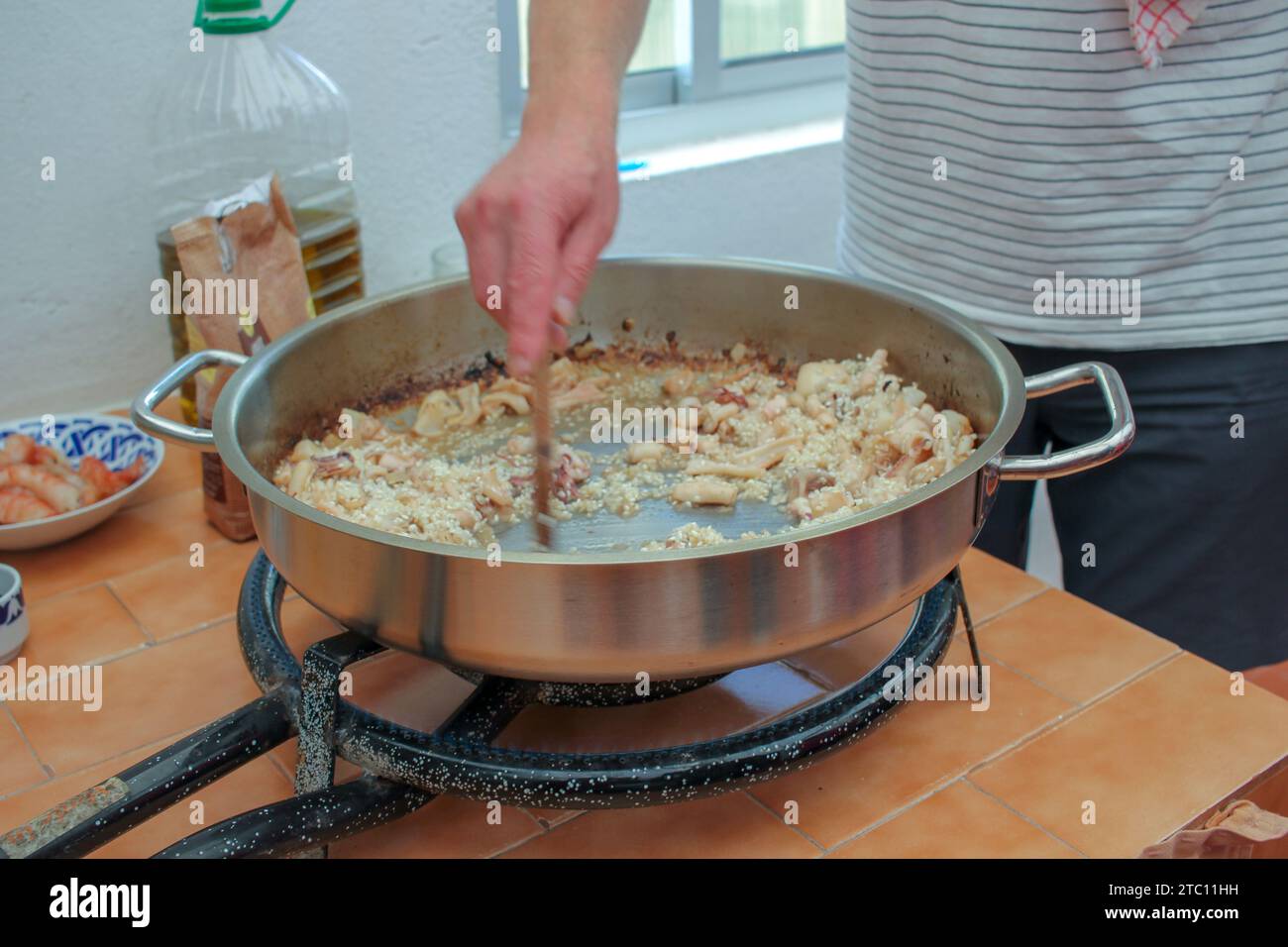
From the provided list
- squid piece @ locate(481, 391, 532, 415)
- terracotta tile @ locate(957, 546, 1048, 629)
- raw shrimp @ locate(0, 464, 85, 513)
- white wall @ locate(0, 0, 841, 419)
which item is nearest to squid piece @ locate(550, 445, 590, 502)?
squid piece @ locate(481, 391, 532, 415)

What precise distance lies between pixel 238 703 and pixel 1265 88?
3.04 ft

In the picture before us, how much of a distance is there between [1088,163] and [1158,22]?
13 cm

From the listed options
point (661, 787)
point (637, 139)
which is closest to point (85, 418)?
point (661, 787)

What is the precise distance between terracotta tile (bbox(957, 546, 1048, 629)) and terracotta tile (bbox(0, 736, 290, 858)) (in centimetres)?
53

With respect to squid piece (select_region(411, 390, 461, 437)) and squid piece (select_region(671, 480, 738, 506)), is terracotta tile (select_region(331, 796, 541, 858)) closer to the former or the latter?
squid piece (select_region(671, 480, 738, 506))

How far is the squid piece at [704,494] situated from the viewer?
938 millimetres

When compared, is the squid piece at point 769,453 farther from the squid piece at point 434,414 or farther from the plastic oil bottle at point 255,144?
the plastic oil bottle at point 255,144

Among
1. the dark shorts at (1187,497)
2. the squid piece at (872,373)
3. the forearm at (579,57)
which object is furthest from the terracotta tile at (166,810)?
the dark shorts at (1187,497)

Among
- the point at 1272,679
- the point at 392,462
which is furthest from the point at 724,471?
the point at 1272,679

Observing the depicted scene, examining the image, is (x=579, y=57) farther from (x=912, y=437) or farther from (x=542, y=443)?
(x=912, y=437)

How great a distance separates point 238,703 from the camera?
0.85 meters

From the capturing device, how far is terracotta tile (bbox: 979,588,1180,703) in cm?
87

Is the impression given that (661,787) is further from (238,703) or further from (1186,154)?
(1186,154)

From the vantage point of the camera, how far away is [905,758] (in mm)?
791
